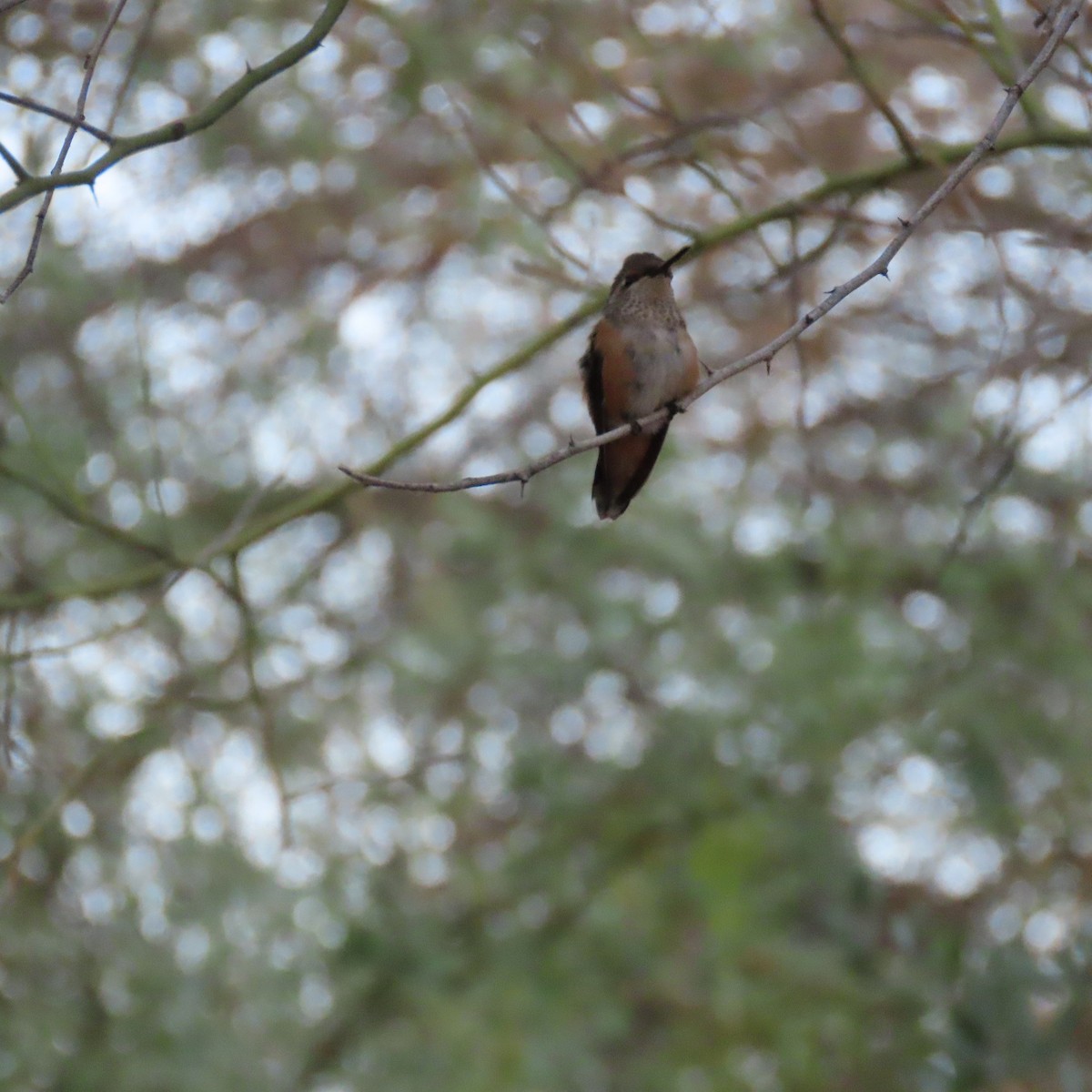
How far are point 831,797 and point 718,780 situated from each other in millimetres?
496

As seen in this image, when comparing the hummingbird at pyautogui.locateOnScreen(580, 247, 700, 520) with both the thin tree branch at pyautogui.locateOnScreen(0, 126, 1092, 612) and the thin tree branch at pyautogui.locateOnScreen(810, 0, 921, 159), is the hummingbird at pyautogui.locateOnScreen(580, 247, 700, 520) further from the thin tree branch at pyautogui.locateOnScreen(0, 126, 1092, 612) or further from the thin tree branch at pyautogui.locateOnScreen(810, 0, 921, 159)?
the thin tree branch at pyautogui.locateOnScreen(810, 0, 921, 159)

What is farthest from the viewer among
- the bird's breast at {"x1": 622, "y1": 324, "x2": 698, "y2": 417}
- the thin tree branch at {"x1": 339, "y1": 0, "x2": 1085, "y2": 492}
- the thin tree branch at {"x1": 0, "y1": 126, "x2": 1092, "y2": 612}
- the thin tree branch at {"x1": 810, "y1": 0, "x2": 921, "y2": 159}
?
the bird's breast at {"x1": 622, "y1": 324, "x2": 698, "y2": 417}

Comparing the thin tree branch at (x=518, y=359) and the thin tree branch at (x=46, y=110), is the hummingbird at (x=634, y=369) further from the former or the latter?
the thin tree branch at (x=46, y=110)

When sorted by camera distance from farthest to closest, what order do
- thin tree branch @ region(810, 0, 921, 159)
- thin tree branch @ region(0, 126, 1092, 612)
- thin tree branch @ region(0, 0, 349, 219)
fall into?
thin tree branch @ region(0, 126, 1092, 612), thin tree branch @ region(810, 0, 921, 159), thin tree branch @ region(0, 0, 349, 219)

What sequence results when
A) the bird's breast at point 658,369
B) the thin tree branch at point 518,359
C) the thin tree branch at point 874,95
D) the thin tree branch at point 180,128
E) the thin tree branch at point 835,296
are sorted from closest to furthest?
1. the thin tree branch at point 835,296
2. the thin tree branch at point 180,128
3. the thin tree branch at point 874,95
4. the thin tree branch at point 518,359
5. the bird's breast at point 658,369

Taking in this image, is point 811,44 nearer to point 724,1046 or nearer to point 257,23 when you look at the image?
point 257,23

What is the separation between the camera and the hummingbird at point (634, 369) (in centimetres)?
450

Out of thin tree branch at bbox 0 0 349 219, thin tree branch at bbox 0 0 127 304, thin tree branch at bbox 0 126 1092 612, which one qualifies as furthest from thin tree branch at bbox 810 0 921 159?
thin tree branch at bbox 0 0 127 304

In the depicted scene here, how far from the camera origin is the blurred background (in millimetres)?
5684

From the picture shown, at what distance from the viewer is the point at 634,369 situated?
4.54 meters

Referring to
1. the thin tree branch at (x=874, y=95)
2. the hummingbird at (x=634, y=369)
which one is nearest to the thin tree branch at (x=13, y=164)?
the thin tree branch at (x=874, y=95)

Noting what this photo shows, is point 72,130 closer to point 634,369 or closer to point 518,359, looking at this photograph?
point 518,359

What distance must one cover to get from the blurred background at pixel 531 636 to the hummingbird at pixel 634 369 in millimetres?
660

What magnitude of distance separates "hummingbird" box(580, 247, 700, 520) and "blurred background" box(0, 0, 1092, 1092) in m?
0.66
